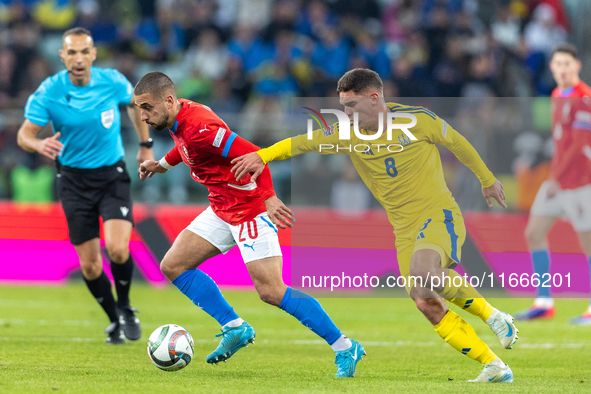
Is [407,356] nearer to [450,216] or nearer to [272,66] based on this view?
[450,216]

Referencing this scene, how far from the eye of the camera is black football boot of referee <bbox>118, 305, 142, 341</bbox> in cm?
729

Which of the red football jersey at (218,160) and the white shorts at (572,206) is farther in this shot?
the white shorts at (572,206)

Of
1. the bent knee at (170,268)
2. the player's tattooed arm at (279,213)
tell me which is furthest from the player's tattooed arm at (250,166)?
the bent knee at (170,268)

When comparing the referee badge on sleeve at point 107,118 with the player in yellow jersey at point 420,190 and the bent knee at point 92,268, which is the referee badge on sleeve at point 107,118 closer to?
the bent knee at point 92,268

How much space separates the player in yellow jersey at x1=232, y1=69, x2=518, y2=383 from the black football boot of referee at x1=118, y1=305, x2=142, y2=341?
8.32ft

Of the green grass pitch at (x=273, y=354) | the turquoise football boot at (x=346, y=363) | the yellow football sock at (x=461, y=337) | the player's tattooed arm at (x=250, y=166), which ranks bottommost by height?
the green grass pitch at (x=273, y=354)

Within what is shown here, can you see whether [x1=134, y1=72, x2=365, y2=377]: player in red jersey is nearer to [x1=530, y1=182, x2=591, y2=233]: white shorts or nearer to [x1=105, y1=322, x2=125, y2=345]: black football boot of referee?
[x1=105, y1=322, x2=125, y2=345]: black football boot of referee

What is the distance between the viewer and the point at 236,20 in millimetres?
16953

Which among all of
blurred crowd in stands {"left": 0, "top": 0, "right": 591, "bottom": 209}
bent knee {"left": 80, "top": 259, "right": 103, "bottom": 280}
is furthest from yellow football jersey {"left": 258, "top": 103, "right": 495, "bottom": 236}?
blurred crowd in stands {"left": 0, "top": 0, "right": 591, "bottom": 209}

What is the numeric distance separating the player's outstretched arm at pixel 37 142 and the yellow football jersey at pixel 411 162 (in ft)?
7.39

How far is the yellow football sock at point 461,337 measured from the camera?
535cm

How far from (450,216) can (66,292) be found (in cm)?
774

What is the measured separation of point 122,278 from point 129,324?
441mm

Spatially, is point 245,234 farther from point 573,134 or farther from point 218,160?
point 573,134
